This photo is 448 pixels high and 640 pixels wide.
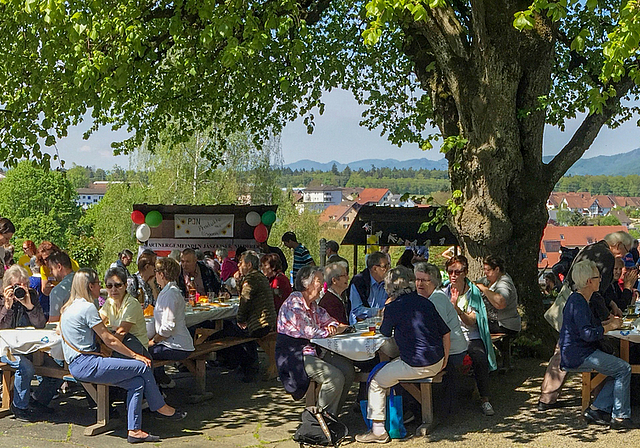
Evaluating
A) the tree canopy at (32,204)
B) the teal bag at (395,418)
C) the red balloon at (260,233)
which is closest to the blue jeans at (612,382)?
the teal bag at (395,418)

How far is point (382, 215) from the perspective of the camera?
1534 centimetres

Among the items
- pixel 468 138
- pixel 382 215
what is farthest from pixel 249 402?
pixel 382 215

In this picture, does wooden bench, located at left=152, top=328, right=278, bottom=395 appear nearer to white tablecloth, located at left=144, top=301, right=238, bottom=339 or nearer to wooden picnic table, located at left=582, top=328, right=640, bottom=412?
white tablecloth, located at left=144, top=301, right=238, bottom=339

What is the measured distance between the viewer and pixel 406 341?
6.41 meters

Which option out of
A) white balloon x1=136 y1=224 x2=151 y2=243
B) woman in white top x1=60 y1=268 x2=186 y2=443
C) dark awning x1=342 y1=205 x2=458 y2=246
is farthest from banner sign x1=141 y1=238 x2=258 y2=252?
woman in white top x1=60 y1=268 x2=186 y2=443

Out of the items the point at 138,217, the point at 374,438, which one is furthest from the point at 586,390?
the point at 138,217

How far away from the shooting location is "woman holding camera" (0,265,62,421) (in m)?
7.07

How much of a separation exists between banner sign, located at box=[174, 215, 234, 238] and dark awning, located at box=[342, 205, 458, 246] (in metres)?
2.46

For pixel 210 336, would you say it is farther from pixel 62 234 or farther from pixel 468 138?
pixel 62 234

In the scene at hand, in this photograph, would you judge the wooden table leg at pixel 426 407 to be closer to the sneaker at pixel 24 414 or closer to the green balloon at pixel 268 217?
the sneaker at pixel 24 414

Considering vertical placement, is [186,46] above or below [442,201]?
above

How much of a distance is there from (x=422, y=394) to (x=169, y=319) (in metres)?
2.55

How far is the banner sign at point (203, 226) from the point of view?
15336 mm

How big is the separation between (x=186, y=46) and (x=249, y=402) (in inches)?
181
